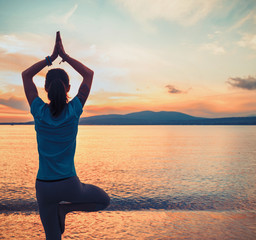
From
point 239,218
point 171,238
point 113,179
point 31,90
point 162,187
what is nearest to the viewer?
point 31,90

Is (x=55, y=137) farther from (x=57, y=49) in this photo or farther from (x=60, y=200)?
(x=57, y=49)

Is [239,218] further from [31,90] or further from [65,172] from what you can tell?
[31,90]

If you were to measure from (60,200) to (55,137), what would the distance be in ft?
2.05

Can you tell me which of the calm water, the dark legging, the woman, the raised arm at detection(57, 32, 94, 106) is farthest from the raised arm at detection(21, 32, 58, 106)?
the calm water

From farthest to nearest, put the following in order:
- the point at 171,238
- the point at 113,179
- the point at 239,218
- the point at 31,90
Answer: the point at 113,179 → the point at 239,218 → the point at 171,238 → the point at 31,90

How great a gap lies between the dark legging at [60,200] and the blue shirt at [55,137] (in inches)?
3.6

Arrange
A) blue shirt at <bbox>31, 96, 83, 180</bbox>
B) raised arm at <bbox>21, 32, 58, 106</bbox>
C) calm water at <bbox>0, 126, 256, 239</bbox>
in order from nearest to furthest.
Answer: blue shirt at <bbox>31, 96, 83, 180</bbox> → raised arm at <bbox>21, 32, 58, 106</bbox> → calm water at <bbox>0, 126, 256, 239</bbox>

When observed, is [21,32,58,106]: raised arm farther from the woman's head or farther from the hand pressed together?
the woman's head

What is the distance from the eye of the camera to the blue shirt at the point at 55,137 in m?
2.35

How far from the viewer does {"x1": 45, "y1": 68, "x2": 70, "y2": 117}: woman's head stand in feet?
7.80

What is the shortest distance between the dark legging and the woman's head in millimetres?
681

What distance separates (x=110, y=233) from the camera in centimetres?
512

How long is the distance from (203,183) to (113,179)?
12.6ft

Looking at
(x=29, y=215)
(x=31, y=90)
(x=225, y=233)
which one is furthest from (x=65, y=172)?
(x=29, y=215)
